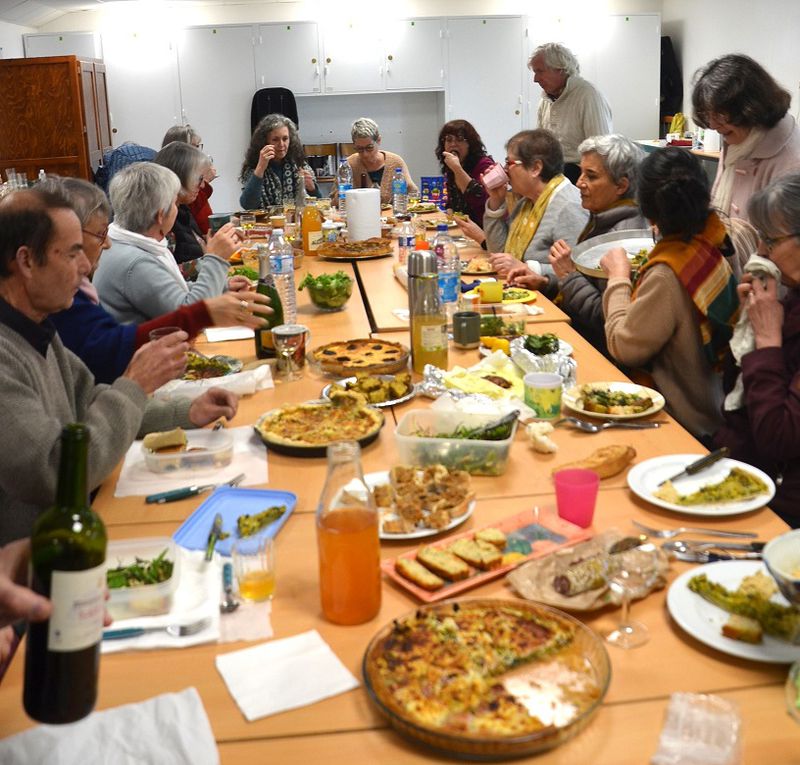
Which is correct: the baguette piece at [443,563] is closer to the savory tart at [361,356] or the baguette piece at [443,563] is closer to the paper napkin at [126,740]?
the paper napkin at [126,740]

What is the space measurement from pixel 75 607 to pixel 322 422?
117cm

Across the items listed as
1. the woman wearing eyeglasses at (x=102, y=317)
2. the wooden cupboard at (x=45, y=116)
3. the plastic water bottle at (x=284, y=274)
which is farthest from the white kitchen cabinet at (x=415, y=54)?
the woman wearing eyeglasses at (x=102, y=317)

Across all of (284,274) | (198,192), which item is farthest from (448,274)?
(198,192)

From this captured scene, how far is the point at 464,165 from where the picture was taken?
227 inches

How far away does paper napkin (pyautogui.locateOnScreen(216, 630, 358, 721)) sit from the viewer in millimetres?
1179

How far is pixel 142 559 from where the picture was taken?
1.45 m

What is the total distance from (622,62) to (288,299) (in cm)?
724

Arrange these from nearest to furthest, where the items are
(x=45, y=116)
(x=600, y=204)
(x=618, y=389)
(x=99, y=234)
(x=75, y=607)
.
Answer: (x=75, y=607) → (x=618, y=389) → (x=99, y=234) → (x=600, y=204) → (x=45, y=116)

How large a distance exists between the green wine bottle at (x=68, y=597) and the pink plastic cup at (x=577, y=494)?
829mm

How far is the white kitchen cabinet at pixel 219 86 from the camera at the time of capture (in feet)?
29.0

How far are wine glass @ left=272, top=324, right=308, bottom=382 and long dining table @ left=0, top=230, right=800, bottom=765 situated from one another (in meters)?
0.58

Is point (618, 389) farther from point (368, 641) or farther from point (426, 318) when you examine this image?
point (368, 641)

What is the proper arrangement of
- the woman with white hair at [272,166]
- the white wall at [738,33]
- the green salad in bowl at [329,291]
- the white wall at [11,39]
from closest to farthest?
the green salad in bowl at [329,291], the woman with white hair at [272,166], the white wall at [738,33], the white wall at [11,39]

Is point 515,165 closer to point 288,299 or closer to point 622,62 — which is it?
point 288,299
